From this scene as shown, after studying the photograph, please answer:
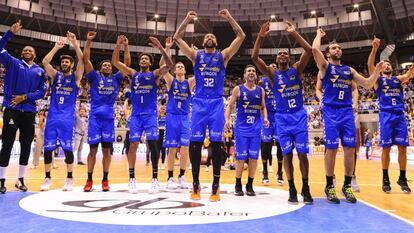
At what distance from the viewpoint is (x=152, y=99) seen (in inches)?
233

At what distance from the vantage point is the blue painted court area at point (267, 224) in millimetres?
2938

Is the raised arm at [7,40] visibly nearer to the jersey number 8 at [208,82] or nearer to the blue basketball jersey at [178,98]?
the blue basketball jersey at [178,98]

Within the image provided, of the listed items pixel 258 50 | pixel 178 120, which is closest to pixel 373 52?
pixel 258 50

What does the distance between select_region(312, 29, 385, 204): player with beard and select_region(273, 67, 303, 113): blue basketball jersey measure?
0.42 m

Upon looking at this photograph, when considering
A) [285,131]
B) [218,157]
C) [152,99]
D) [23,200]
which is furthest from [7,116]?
[285,131]

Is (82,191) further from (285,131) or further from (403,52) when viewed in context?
(403,52)

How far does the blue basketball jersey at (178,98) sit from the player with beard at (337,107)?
9.28 feet

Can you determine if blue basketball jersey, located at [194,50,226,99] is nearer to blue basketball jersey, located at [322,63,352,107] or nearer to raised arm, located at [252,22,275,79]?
raised arm, located at [252,22,275,79]

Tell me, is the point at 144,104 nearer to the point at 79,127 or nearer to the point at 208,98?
the point at 208,98

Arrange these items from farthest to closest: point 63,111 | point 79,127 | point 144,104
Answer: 1. point 79,127
2. point 144,104
3. point 63,111

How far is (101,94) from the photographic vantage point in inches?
229

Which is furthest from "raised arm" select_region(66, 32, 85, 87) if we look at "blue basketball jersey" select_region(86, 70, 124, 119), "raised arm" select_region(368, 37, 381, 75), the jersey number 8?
"raised arm" select_region(368, 37, 381, 75)

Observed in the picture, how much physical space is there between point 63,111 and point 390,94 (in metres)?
6.15

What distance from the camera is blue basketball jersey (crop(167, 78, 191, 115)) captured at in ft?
21.5
